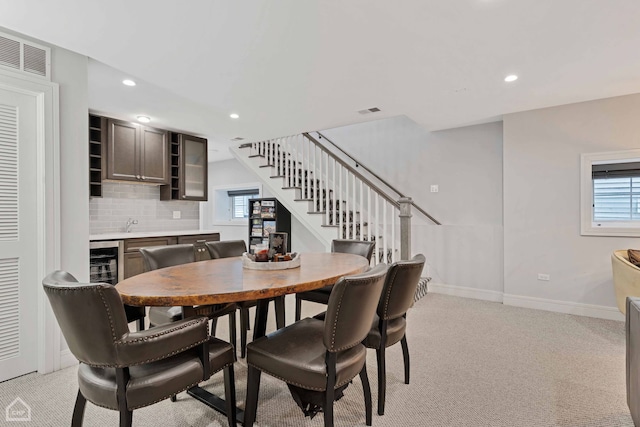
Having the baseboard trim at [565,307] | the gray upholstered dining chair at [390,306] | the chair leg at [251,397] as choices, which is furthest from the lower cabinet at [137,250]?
the baseboard trim at [565,307]

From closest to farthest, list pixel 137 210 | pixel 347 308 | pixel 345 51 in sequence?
pixel 347 308
pixel 345 51
pixel 137 210

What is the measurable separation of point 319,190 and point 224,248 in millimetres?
2454

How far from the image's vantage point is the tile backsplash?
14.9ft

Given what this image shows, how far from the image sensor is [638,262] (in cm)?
306

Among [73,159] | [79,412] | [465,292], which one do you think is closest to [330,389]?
[79,412]

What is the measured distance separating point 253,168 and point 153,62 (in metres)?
3.04

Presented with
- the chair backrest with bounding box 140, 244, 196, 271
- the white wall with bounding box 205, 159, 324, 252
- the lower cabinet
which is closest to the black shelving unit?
the white wall with bounding box 205, 159, 324, 252

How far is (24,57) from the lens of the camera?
2.33 metres

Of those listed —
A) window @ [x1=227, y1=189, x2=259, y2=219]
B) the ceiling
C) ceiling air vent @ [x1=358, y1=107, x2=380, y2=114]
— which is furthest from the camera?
window @ [x1=227, y1=189, x2=259, y2=219]

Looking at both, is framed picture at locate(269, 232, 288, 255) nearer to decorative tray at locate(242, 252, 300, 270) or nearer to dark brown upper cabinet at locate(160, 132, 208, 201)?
decorative tray at locate(242, 252, 300, 270)

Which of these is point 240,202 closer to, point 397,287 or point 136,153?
point 136,153

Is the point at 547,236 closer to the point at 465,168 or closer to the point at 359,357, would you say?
the point at 465,168

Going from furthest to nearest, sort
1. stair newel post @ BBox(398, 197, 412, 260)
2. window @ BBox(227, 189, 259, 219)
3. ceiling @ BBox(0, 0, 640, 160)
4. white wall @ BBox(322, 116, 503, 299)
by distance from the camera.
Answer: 1. window @ BBox(227, 189, 259, 219)
2. white wall @ BBox(322, 116, 503, 299)
3. stair newel post @ BBox(398, 197, 412, 260)
4. ceiling @ BBox(0, 0, 640, 160)

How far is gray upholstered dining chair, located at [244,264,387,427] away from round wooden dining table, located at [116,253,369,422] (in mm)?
271
